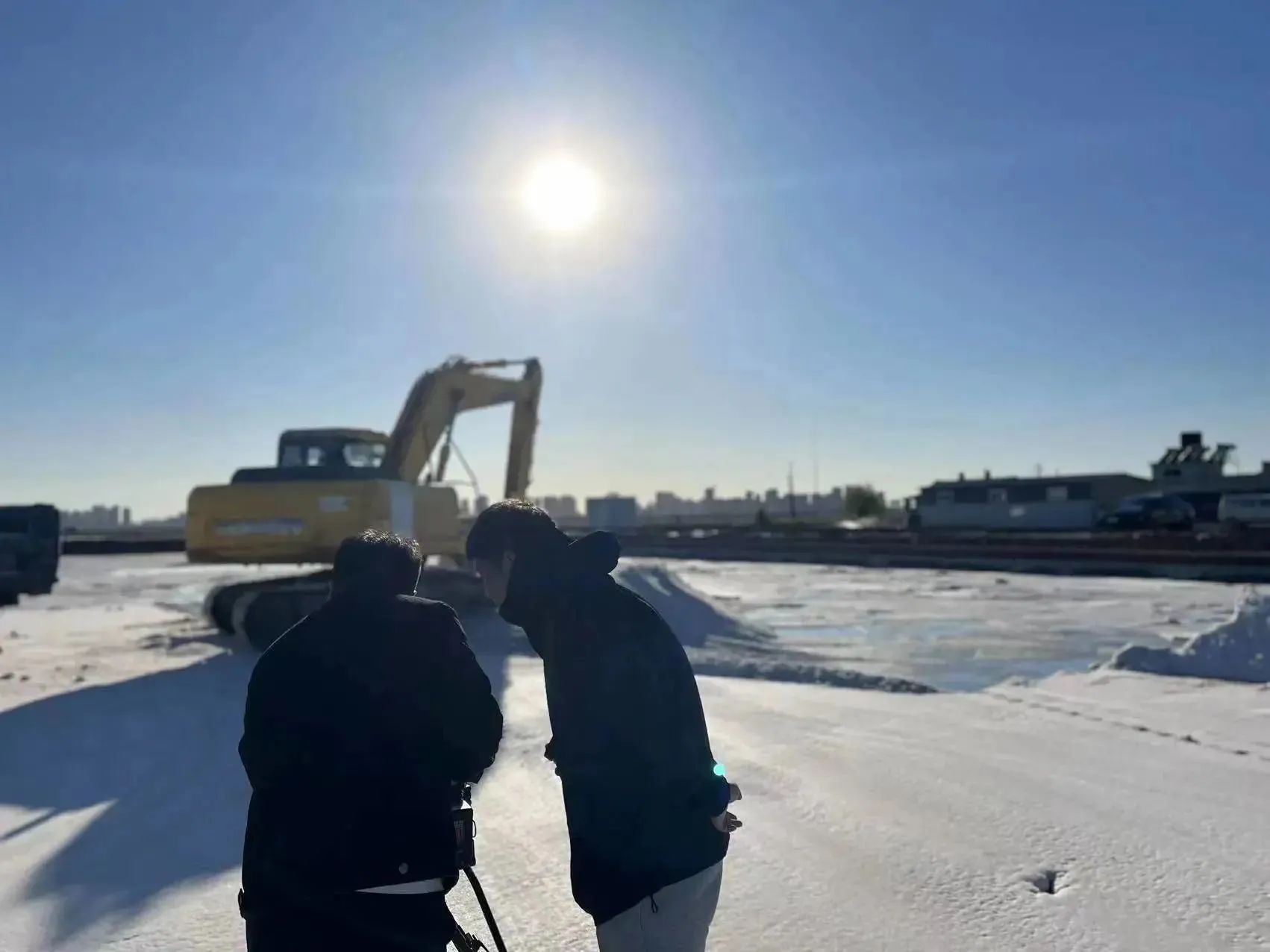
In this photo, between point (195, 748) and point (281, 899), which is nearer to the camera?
point (281, 899)

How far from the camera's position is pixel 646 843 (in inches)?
98.3

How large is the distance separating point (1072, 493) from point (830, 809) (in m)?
49.6

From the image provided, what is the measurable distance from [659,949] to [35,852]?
3942mm

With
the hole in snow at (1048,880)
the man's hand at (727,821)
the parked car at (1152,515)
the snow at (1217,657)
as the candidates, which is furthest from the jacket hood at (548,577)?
the parked car at (1152,515)

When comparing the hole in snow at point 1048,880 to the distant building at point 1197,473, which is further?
the distant building at point 1197,473

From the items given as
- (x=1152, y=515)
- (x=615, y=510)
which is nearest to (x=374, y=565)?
(x=1152, y=515)

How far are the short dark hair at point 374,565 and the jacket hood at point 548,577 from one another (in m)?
0.27

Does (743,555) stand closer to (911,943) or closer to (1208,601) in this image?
(1208,601)

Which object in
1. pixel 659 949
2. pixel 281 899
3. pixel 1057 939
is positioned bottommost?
pixel 1057 939

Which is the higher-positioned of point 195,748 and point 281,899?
point 281,899

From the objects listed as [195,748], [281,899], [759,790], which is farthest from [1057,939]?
[195,748]

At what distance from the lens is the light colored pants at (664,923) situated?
2.50 metres

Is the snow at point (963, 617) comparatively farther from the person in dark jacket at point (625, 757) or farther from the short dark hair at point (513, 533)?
the short dark hair at point (513, 533)

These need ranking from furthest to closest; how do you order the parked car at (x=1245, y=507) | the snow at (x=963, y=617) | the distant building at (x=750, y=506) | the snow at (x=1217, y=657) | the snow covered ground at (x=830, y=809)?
the distant building at (x=750, y=506), the parked car at (x=1245, y=507), the snow at (x=963, y=617), the snow at (x=1217, y=657), the snow covered ground at (x=830, y=809)
